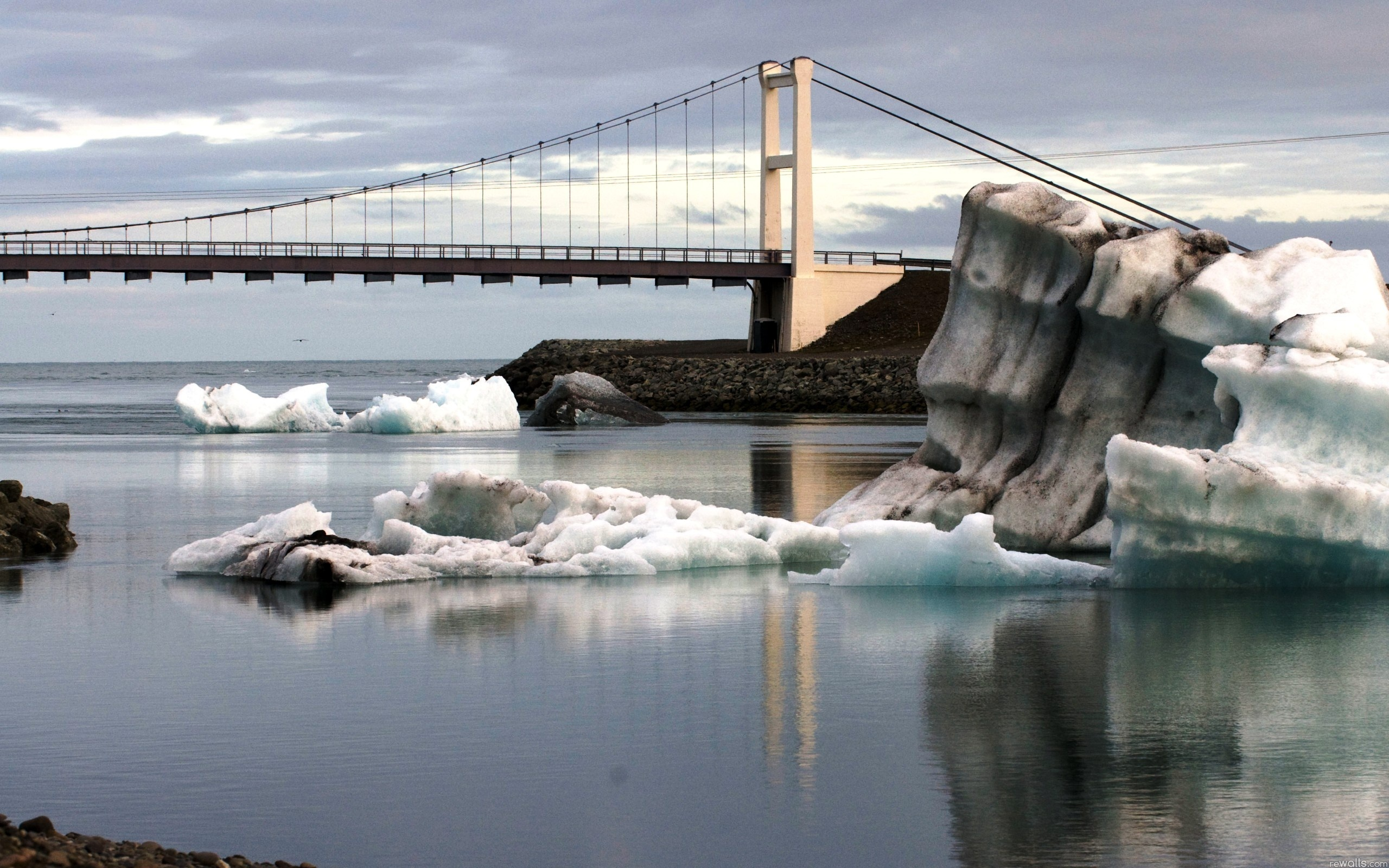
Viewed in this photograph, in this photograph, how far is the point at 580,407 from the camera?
→ 43.1 m

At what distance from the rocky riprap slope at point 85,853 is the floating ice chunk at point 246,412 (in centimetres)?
3412

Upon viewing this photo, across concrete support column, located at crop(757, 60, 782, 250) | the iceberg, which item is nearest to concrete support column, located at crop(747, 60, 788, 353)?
concrete support column, located at crop(757, 60, 782, 250)

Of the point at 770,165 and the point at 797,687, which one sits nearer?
the point at 797,687

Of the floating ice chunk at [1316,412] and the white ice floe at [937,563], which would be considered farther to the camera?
the white ice floe at [937,563]

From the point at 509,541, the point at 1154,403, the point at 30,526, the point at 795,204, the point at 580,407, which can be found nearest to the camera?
the point at 509,541

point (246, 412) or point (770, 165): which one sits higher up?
point (770, 165)

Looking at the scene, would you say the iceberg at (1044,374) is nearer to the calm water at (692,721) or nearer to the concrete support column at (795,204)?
the calm water at (692,721)

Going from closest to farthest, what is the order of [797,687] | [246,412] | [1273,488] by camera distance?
[797,687] → [1273,488] → [246,412]

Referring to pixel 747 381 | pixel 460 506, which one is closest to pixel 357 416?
pixel 747 381

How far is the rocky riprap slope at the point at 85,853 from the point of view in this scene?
15.6 feet

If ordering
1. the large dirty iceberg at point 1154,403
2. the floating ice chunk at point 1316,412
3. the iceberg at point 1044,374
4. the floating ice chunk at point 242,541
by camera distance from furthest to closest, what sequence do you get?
1. the iceberg at point 1044,374
2. the floating ice chunk at point 242,541
3. the floating ice chunk at point 1316,412
4. the large dirty iceberg at point 1154,403

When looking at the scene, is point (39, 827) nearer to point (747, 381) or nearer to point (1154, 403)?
point (1154, 403)

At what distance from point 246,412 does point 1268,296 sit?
29.3 meters

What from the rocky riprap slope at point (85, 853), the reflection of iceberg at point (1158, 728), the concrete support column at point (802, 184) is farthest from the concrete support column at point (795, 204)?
the rocky riprap slope at point (85, 853)
